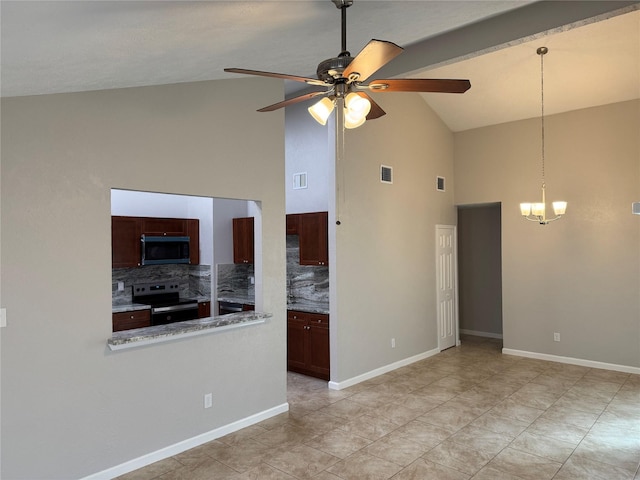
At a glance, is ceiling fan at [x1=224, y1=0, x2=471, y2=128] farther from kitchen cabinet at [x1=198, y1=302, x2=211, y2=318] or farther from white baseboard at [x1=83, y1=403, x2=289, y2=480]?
kitchen cabinet at [x1=198, y1=302, x2=211, y2=318]

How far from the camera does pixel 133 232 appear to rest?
19.2ft

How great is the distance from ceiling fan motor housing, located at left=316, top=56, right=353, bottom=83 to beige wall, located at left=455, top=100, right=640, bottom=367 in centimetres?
506

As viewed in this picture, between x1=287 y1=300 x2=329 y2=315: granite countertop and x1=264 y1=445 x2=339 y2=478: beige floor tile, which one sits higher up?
x1=287 y1=300 x2=329 y2=315: granite countertop

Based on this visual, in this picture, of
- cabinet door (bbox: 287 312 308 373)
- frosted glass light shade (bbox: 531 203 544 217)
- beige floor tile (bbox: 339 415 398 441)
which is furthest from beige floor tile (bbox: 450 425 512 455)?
frosted glass light shade (bbox: 531 203 544 217)

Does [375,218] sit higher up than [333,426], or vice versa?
[375,218]

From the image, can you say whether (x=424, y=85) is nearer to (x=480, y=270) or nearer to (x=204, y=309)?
(x=204, y=309)

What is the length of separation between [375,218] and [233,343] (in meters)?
2.57

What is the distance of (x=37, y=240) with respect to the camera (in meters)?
2.81

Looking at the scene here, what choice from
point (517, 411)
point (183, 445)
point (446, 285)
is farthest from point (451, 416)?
point (446, 285)

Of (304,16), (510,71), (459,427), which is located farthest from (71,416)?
(510,71)

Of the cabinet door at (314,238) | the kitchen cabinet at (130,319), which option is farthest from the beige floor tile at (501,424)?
the kitchen cabinet at (130,319)

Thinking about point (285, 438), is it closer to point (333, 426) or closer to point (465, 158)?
point (333, 426)

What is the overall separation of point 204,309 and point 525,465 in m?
4.47

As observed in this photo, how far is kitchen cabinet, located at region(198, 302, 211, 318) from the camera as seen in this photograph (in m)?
6.26
